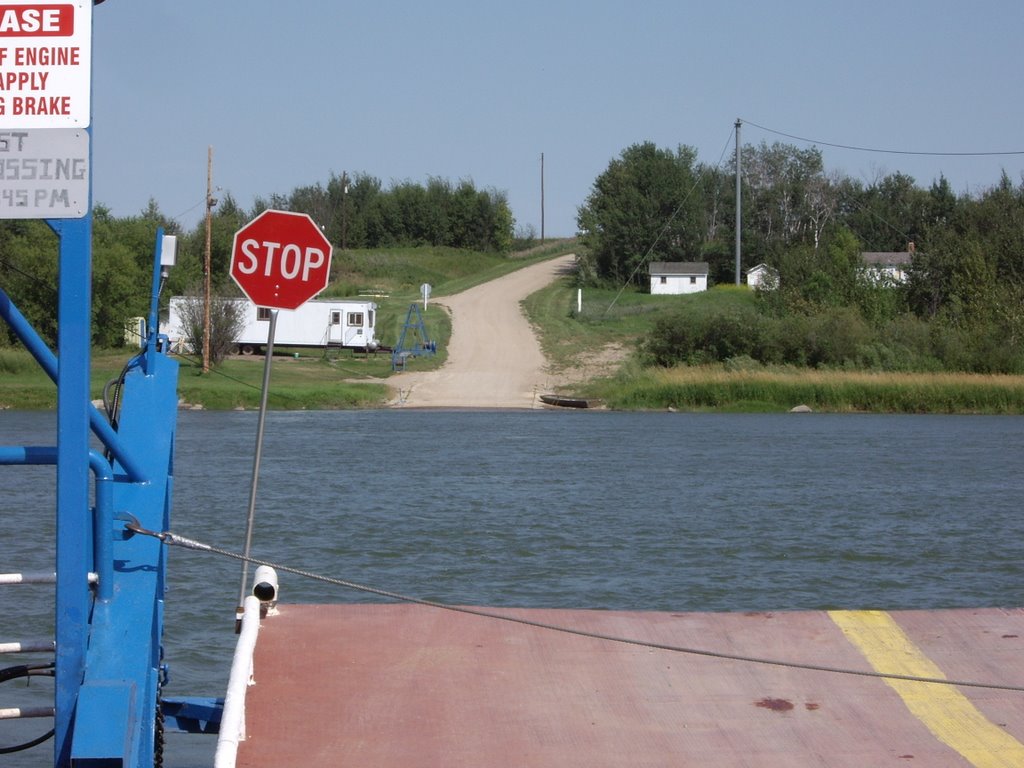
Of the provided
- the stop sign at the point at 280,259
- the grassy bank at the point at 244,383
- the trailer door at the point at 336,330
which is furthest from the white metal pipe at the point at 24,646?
the trailer door at the point at 336,330

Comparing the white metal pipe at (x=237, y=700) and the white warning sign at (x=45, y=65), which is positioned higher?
the white warning sign at (x=45, y=65)

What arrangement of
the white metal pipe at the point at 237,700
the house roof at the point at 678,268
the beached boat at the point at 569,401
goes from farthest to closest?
the house roof at the point at 678,268 < the beached boat at the point at 569,401 < the white metal pipe at the point at 237,700

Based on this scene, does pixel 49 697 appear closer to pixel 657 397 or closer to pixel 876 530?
pixel 876 530

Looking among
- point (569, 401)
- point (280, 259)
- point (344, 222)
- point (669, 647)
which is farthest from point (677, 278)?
point (669, 647)

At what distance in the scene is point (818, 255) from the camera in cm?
7256

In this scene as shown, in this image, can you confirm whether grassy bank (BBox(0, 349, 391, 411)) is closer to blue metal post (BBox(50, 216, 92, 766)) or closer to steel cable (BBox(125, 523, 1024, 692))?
steel cable (BBox(125, 523, 1024, 692))

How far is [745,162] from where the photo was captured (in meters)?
114

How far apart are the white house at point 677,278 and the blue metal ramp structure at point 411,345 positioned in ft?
92.1

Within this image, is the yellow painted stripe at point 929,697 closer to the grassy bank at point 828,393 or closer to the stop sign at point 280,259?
the stop sign at point 280,259

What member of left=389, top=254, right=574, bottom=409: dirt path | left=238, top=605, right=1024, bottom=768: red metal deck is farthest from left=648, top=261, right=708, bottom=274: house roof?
left=238, top=605, right=1024, bottom=768: red metal deck

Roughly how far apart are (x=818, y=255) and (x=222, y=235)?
32935 mm

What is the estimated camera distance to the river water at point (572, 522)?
1383cm

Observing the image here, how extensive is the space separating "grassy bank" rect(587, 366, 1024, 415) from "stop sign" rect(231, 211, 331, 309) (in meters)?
40.9

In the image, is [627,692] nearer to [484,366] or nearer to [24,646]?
[24,646]
